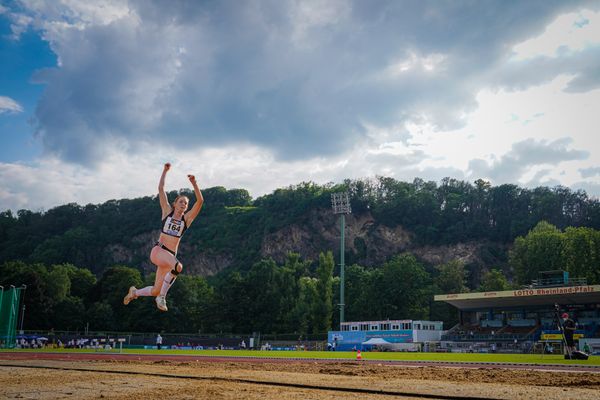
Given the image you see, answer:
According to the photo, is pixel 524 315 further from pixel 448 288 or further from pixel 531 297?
pixel 448 288

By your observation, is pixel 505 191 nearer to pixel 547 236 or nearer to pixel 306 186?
pixel 547 236

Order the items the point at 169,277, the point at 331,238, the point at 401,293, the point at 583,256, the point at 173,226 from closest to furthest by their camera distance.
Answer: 1. the point at 169,277
2. the point at 173,226
3. the point at 583,256
4. the point at 401,293
5. the point at 331,238

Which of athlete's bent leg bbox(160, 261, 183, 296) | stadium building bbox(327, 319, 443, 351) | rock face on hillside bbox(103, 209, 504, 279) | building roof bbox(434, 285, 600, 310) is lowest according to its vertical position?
stadium building bbox(327, 319, 443, 351)

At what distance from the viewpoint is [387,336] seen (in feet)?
211

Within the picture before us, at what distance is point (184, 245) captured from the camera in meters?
154

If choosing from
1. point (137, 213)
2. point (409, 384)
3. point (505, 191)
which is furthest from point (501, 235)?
point (409, 384)

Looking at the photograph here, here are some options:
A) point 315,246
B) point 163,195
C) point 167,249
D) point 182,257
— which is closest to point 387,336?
point 167,249

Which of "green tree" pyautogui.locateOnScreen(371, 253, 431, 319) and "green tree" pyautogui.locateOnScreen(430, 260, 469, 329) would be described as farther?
"green tree" pyautogui.locateOnScreen(371, 253, 431, 319)

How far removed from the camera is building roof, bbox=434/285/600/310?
A: 59.2m

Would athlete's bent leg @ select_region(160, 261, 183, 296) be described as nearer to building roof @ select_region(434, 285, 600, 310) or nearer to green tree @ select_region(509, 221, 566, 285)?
building roof @ select_region(434, 285, 600, 310)

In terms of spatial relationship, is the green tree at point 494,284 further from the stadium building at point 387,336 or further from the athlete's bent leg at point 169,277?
the athlete's bent leg at point 169,277

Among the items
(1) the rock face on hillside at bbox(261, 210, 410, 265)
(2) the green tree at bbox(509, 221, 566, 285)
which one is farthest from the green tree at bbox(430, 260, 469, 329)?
(1) the rock face on hillside at bbox(261, 210, 410, 265)

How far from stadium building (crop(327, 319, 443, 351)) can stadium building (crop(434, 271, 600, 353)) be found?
2.64m

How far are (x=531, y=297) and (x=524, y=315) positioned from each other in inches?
355
